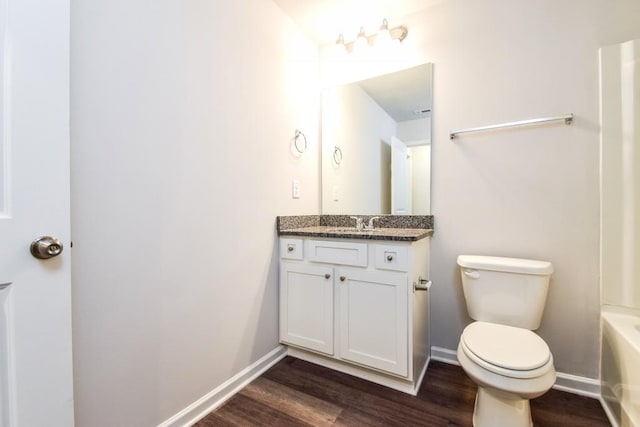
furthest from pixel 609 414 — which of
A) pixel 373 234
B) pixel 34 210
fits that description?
pixel 34 210

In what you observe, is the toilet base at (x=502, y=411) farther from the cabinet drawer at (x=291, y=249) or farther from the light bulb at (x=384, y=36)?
the light bulb at (x=384, y=36)

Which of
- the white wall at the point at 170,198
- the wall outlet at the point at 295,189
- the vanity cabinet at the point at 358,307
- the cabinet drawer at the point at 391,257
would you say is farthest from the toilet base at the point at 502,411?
the wall outlet at the point at 295,189

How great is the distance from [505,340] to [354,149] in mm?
1537

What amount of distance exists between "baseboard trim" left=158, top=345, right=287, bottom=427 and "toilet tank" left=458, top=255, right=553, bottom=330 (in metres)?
1.24

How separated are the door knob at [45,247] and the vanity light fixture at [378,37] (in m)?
1.98

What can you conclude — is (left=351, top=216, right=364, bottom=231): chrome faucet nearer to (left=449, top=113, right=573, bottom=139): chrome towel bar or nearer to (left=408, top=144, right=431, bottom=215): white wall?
(left=408, top=144, right=431, bottom=215): white wall

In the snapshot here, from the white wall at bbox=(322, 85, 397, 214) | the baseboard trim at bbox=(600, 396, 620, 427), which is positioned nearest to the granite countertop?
the white wall at bbox=(322, 85, 397, 214)

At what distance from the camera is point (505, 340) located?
130 cm

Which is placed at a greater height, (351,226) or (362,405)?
(351,226)

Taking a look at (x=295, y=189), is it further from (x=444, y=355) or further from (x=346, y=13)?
(x=444, y=355)

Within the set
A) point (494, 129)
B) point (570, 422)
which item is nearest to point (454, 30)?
point (494, 129)

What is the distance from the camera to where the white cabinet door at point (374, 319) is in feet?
4.97

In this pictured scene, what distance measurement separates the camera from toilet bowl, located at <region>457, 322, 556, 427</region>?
43.0 inches

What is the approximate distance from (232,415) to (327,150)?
70.4 inches
